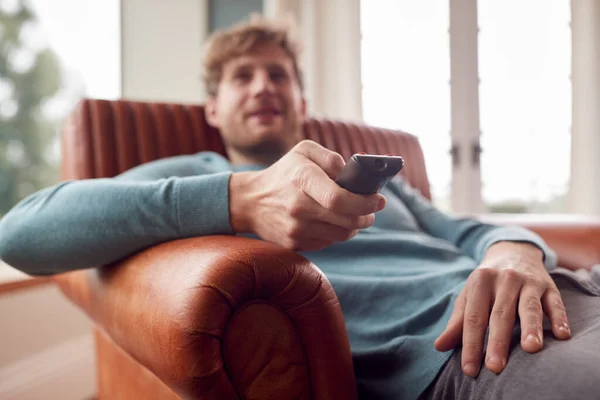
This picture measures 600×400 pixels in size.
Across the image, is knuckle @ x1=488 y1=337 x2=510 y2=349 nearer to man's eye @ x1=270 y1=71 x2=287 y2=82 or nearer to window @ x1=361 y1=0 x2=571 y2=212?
man's eye @ x1=270 y1=71 x2=287 y2=82

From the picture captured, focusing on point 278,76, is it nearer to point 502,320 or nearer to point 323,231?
point 323,231

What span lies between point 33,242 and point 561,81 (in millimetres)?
2742

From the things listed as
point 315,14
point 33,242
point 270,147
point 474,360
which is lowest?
point 474,360

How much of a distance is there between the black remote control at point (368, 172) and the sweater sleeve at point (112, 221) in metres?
0.20

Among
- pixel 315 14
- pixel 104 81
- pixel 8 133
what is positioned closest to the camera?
pixel 8 133

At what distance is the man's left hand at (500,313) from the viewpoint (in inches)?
19.4

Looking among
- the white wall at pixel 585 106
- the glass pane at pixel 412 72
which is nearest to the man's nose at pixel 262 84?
the glass pane at pixel 412 72

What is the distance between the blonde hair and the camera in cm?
118

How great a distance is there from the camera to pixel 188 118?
125 centimetres

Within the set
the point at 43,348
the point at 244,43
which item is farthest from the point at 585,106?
the point at 43,348

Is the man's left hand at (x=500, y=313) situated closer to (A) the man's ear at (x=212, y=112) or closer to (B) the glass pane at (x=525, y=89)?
(A) the man's ear at (x=212, y=112)

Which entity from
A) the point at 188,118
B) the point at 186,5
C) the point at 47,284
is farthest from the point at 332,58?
the point at 47,284

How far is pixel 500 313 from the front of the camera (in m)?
0.53

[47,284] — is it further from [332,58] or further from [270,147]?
[332,58]
